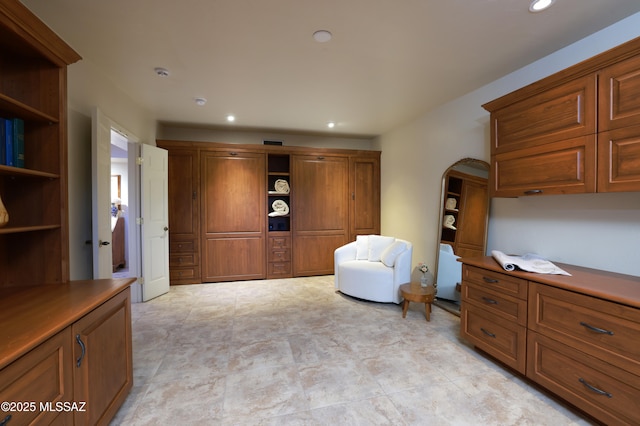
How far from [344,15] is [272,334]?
8.99ft

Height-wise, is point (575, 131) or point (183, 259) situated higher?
point (575, 131)

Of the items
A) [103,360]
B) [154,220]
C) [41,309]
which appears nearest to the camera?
[41,309]

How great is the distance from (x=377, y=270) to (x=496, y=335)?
155cm

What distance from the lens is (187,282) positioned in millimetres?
4430

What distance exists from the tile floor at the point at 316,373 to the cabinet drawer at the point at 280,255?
1398mm

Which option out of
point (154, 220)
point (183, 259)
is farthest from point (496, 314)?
point (183, 259)

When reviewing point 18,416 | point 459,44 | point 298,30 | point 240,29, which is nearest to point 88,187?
point 240,29

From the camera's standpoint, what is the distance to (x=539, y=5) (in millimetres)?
1768

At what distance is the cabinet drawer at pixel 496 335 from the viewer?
195 cm

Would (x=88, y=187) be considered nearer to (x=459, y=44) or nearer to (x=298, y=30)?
(x=298, y=30)

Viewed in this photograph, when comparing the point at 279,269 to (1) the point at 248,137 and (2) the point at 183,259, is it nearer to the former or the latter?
(2) the point at 183,259

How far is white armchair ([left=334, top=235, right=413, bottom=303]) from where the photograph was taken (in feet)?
11.4

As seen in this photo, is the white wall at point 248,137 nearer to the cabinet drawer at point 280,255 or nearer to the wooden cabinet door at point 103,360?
the cabinet drawer at point 280,255

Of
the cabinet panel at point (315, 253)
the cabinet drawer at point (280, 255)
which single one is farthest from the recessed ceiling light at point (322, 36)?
the cabinet drawer at point (280, 255)
